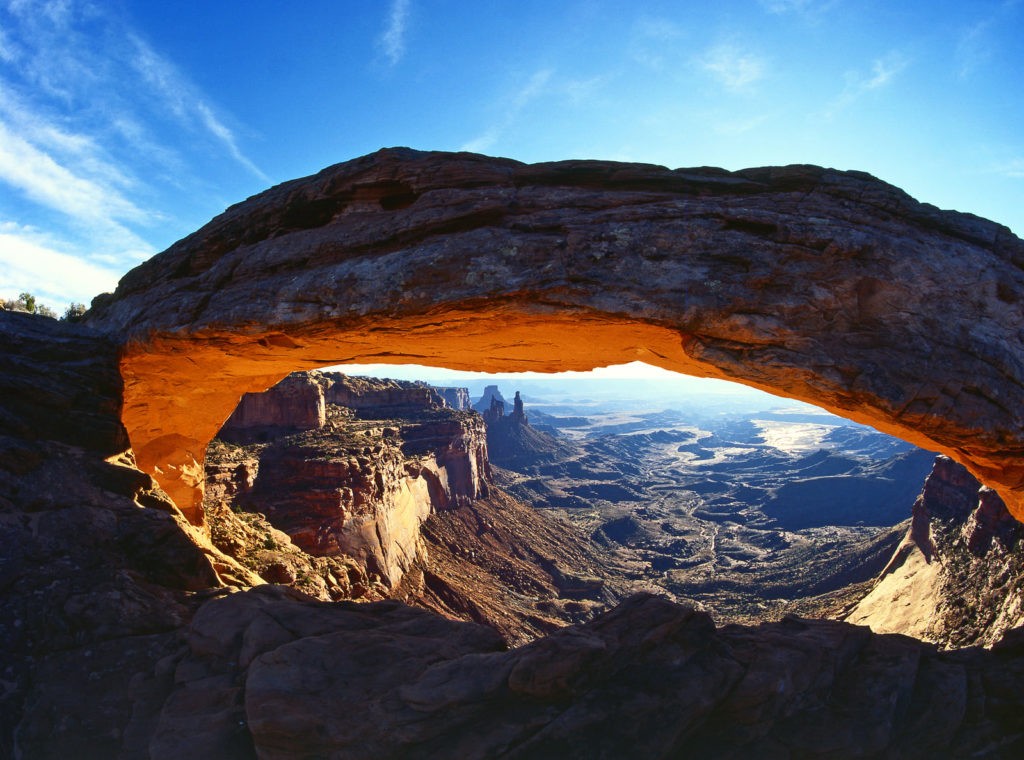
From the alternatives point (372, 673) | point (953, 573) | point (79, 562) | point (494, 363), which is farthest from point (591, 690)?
point (953, 573)

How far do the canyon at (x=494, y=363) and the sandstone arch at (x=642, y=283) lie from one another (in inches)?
2.4

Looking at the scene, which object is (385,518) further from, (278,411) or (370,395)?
(370,395)

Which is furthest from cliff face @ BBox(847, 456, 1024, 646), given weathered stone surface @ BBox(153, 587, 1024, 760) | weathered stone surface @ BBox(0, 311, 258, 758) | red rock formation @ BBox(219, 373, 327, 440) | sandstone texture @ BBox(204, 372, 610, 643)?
red rock formation @ BBox(219, 373, 327, 440)

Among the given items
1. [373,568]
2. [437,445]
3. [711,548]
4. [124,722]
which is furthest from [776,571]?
[124,722]

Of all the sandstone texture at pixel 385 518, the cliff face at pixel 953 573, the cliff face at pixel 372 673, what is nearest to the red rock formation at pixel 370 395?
the sandstone texture at pixel 385 518

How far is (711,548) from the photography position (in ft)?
266

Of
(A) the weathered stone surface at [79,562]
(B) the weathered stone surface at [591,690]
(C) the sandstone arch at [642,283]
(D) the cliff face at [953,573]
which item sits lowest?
(D) the cliff face at [953,573]

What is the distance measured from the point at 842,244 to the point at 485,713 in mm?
10217

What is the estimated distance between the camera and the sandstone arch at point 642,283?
956 cm

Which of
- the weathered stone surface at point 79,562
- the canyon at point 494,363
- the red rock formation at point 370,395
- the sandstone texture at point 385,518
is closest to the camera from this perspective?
the canyon at point 494,363

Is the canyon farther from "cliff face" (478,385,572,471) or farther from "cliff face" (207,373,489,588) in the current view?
"cliff face" (478,385,572,471)

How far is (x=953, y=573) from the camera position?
25.9m

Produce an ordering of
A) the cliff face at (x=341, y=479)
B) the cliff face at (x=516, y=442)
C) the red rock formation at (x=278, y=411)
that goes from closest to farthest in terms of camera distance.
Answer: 1. the cliff face at (x=341, y=479)
2. the red rock formation at (x=278, y=411)
3. the cliff face at (x=516, y=442)

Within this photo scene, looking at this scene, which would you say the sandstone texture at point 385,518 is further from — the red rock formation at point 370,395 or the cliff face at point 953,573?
the cliff face at point 953,573
